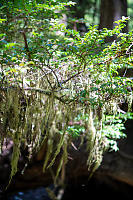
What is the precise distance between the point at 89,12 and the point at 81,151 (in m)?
3.28

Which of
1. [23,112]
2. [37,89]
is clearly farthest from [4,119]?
[37,89]

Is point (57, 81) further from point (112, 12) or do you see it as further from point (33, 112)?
point (112, 12)

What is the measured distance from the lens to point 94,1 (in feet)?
15.7

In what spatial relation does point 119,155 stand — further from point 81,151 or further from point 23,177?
point 23,177

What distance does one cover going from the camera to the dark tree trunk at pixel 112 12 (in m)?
2.91

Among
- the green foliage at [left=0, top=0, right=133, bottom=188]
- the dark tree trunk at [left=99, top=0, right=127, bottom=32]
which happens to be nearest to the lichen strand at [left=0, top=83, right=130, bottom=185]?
the green foliage at [left=0, top=0, right=133, bottom=188]

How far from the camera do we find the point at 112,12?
296 centimetres

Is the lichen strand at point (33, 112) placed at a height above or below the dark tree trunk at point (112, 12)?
below

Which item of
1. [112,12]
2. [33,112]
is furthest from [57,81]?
[112,12]

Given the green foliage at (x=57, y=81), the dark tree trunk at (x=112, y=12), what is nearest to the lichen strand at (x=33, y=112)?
the green foliage at (x=57, y=81)

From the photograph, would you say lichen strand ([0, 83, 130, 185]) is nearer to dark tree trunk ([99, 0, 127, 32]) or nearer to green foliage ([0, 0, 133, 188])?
green foliage ([0, 0, 133, 188])

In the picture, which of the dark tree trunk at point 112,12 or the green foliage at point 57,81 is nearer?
the green foliage at point 57,81

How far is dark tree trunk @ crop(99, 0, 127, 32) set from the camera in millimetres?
2910

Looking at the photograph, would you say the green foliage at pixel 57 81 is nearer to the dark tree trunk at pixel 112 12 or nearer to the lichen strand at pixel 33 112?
the lichen strand at pixel 33 112
